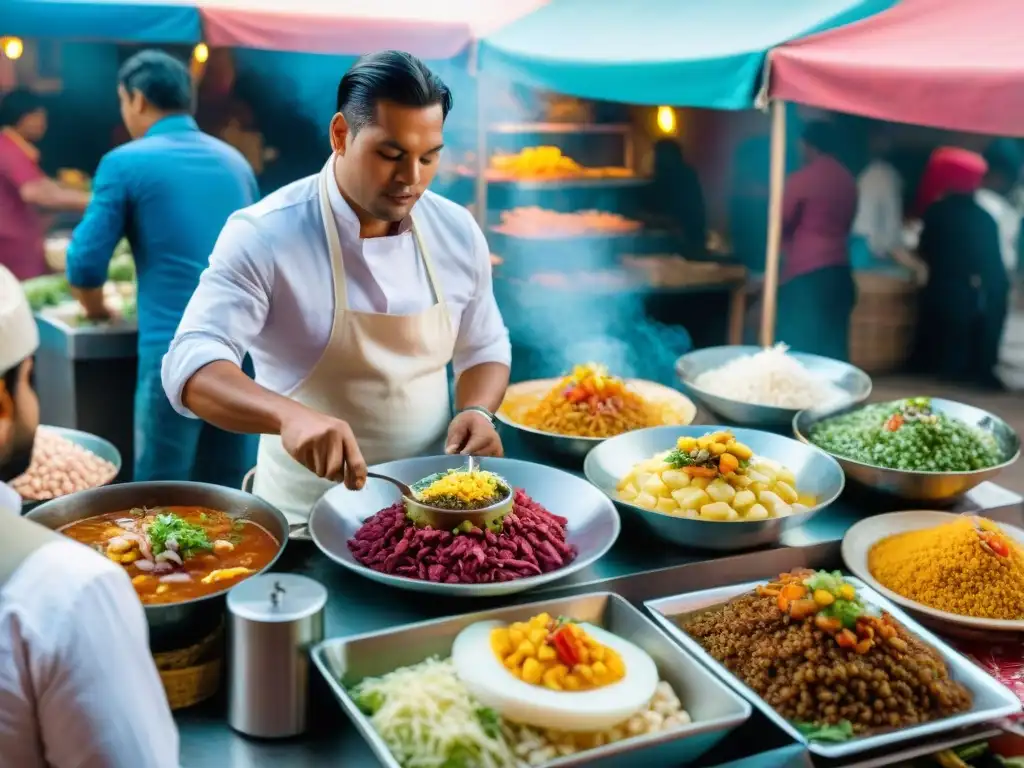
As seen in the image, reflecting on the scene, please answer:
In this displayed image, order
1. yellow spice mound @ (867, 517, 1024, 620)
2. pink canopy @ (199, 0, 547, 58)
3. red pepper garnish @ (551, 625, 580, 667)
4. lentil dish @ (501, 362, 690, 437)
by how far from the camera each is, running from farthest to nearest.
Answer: pink canopy @ (199, 0, 547, 58), lentil dish @ (501, 362, 690, 437), yellow spice mound @ (867, 517, 1024, 620), red pepper garnish @ (551, 625, 580, 667)

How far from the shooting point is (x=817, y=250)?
684 cm

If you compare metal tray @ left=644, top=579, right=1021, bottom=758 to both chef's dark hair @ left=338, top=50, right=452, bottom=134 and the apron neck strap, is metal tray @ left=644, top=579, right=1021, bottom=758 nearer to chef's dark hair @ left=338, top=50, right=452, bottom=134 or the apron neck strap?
the apron neck strap

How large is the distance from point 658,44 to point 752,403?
2.32 metres

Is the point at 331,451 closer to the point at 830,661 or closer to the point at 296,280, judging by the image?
the point at 296,280

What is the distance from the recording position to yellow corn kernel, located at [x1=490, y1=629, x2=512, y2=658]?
1707 millimetres

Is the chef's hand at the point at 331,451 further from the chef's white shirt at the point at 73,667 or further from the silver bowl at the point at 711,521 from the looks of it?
the chef's white shirt at the point at 73,667

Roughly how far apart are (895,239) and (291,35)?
4962 mm

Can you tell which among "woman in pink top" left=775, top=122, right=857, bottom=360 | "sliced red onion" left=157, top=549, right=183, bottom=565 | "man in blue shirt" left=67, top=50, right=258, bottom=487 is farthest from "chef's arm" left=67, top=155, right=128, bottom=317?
"woman in pink top" left=775, top=122, right=857, bottom=360

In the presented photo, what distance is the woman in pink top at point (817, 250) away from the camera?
21.8 feet

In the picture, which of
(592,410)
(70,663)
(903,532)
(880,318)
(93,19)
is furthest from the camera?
(880,318)

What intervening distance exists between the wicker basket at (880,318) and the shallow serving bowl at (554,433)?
5.05 metres

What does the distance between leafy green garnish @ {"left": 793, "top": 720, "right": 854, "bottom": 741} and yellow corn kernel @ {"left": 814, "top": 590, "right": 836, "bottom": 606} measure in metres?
0.23

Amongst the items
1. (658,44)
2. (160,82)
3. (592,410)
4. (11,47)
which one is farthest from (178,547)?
(11,47)

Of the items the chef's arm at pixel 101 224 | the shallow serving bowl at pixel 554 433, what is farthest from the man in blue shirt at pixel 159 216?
the shallow serving bowl at pixel 554 433
